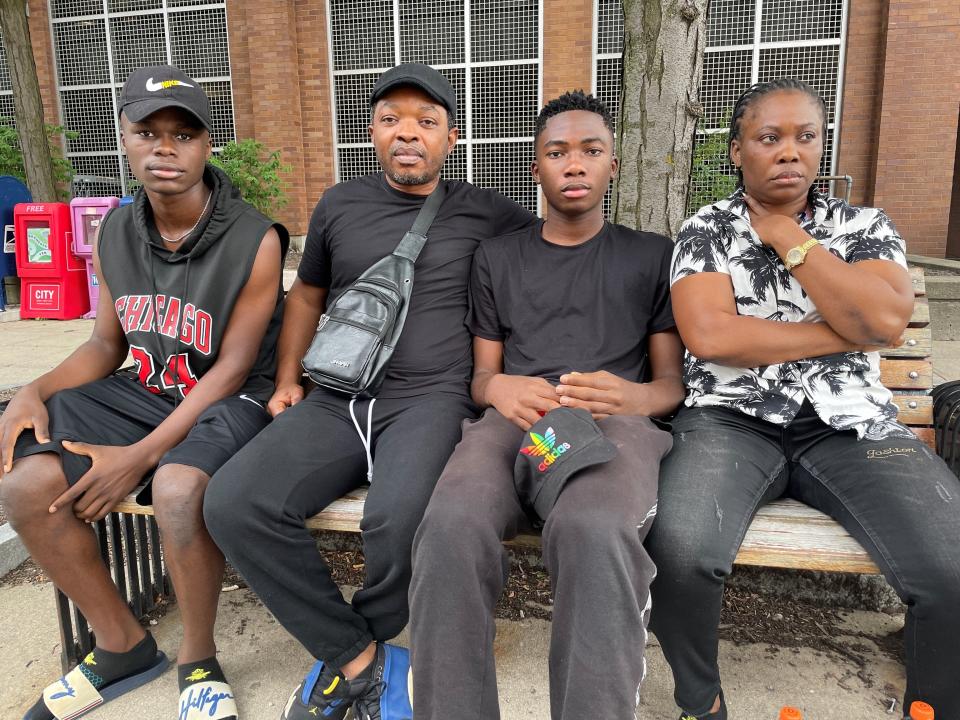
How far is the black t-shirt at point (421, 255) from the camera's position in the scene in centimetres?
260

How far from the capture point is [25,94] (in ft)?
30.7

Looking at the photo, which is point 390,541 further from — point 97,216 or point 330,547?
point 97,216

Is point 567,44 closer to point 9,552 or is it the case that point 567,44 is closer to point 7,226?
point 7,226

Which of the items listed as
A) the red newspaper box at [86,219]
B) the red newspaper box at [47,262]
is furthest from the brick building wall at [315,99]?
the red newspaper box at [47,262]

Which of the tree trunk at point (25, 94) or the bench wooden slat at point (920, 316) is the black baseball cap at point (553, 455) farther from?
the tree trunk at point (25, 94)

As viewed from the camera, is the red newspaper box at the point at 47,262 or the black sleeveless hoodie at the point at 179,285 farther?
the red newspaper box at the point at 47,262

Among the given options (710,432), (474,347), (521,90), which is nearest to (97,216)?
(521,90)

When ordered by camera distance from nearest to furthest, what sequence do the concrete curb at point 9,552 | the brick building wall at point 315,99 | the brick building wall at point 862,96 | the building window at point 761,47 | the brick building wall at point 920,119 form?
the concrete curb at point 9,552
the brick building wall at point 920,119
the brick building wall at point 862,96
the building window at point 761,47
the brick building wall at point 315,99

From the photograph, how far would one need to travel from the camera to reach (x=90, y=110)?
1358 centimetres

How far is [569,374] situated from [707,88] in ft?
35.2

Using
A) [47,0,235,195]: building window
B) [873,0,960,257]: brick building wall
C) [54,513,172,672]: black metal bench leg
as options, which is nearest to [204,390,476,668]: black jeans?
[54,513,172,672]: black metal bench leg

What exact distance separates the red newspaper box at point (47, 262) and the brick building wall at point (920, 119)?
1147 centimetres

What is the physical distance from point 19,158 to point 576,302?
12233 millimetres

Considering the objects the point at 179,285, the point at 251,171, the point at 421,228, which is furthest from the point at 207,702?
the point at 251,171
